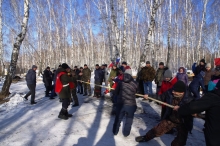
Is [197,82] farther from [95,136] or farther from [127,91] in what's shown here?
[95,136]

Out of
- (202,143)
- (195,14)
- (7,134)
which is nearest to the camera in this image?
(202,143)

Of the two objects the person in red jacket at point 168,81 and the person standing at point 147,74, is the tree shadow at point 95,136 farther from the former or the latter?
the person standing at point 147,74

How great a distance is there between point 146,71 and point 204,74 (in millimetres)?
2360

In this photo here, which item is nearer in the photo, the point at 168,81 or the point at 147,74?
the point at 168,81

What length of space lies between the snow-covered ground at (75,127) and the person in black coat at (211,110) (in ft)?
7.44

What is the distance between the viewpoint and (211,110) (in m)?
2.94

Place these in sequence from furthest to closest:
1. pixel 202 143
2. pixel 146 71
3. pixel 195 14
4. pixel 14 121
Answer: pixel 195 14, pixel 146 71, pixel 14 121, pixel 202 143

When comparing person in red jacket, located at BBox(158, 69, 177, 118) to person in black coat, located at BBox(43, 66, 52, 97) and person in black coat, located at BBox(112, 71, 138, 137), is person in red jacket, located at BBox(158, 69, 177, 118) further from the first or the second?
person in black coat, located at BBox(43, 66, 52, 97)

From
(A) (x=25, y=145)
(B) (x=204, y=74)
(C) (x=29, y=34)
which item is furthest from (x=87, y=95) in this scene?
(C) (x=29, y=34)

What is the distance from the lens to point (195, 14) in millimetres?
33094

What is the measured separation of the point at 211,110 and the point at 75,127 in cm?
418

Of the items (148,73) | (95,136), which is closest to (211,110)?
(95,136)

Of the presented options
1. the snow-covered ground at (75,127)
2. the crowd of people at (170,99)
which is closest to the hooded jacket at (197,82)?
the crowd of people at (170,99)

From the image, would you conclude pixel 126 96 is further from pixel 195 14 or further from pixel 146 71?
pixel 195 14
